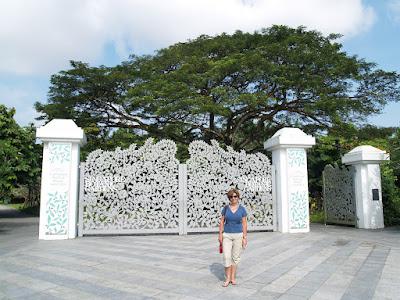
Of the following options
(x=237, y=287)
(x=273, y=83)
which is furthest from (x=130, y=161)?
(x=273, y=83)

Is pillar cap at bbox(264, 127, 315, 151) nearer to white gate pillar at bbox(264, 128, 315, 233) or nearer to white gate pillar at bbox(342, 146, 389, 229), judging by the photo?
white gate pillar at bbox(264, 128, 315, 233)

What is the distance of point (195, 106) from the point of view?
36.7 feet

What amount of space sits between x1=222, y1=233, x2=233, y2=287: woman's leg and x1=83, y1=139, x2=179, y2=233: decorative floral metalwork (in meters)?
4.42

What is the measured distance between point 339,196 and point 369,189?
3.19 feet

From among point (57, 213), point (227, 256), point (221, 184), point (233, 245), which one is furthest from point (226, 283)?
point (57, 213)

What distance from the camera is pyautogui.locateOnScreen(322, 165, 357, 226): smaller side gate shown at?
10.2m

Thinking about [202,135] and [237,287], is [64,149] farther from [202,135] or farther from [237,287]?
[202,135]

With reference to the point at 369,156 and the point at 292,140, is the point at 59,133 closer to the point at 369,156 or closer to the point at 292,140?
the point at 292,140

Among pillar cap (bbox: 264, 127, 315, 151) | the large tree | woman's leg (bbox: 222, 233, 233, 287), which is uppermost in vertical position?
the large tree

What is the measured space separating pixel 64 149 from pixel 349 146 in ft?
36.3

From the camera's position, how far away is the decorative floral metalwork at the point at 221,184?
8.68 metres

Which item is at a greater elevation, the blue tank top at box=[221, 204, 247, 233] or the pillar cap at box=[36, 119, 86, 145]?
the pillar cap at box=[36, 119, 86, 145]

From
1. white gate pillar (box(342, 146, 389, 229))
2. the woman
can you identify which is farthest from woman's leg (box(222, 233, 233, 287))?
white gate pillar (box(342, 146, 389, 229))

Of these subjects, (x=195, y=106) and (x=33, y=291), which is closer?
(x=33, y=291)
